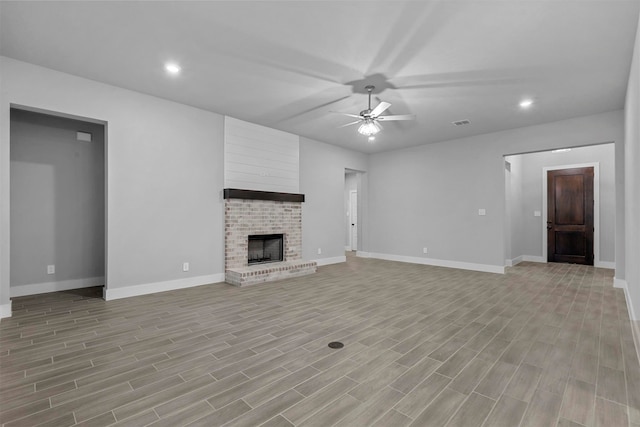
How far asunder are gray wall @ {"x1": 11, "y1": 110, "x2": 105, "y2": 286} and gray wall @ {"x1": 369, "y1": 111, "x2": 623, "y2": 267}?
622cm

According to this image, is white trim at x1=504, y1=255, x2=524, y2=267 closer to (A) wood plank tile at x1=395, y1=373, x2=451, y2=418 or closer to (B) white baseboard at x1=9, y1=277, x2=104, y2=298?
(A) wood plank tile at x1=395, y1=373, x2=451, y2=418

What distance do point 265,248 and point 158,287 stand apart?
2.13 meters

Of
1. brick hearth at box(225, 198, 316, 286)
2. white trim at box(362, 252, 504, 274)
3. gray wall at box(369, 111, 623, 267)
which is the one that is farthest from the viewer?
white trim at box(362, 252, 504, 274)

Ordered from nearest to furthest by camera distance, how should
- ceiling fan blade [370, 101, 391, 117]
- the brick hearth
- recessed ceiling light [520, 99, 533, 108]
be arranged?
ceiling fan blade [370, 101, 391, 117]
recessed ceiling light [520, 99, 533, 108]
the brick hearth

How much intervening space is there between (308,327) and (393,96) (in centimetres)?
337

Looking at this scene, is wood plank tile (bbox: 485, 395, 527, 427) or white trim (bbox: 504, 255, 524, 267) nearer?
wood plank tile (bbox: 485, 395, 527, 427)

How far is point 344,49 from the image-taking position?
3.12 metres

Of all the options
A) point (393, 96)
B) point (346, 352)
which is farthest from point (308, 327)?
point (393, 96)

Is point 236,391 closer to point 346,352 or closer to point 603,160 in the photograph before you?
point 346,352

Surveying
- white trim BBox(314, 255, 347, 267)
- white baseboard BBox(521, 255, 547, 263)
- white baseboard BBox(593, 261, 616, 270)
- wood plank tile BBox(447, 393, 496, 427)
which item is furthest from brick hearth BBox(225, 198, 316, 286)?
white baseboard BBox(593, 261, 616, 270)

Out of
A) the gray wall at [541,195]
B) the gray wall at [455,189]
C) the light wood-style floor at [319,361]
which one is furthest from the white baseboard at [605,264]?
the light wood-style floor at [319,361]

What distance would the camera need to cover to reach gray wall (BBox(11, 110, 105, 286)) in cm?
417

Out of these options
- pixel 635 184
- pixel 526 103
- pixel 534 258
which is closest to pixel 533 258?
pixel 534 258

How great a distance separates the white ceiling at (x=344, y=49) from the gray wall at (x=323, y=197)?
2.08 metres
